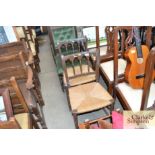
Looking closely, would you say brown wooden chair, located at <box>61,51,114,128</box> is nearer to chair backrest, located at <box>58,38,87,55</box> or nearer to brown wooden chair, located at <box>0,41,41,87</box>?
chair backrest, located at <box>58,38,87,55</box>

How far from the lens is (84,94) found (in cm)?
196

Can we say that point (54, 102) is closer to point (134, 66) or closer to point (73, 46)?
point (73, 46)

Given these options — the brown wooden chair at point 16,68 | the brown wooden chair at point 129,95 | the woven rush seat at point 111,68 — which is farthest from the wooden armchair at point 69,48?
the brown wooden chair at point 129,95

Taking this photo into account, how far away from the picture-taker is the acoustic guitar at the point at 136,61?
72.4 inches

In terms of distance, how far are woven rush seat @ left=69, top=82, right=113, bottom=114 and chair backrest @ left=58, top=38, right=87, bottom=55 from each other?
0.47 metres

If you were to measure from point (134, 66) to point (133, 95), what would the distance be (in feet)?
0.88

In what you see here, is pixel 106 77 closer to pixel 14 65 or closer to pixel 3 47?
pixel 14 65

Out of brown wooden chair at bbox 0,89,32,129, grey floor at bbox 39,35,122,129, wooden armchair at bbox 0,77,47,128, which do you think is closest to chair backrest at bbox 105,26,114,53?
grey floor at bbox 39,35,122,129

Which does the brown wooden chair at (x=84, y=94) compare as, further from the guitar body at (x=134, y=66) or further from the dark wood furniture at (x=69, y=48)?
the guitar body at (x=134, y=66)

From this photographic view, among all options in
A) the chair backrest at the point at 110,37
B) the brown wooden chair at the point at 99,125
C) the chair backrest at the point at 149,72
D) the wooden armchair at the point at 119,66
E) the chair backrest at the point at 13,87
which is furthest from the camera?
the chair backrest at the point at 110,37

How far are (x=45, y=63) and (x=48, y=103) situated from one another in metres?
0.92

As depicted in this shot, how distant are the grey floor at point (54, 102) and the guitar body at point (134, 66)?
493mm

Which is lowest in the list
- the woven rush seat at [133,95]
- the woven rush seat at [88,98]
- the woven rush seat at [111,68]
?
the woven rush seat at [88,98]

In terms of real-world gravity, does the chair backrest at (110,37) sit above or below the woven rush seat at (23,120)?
above
